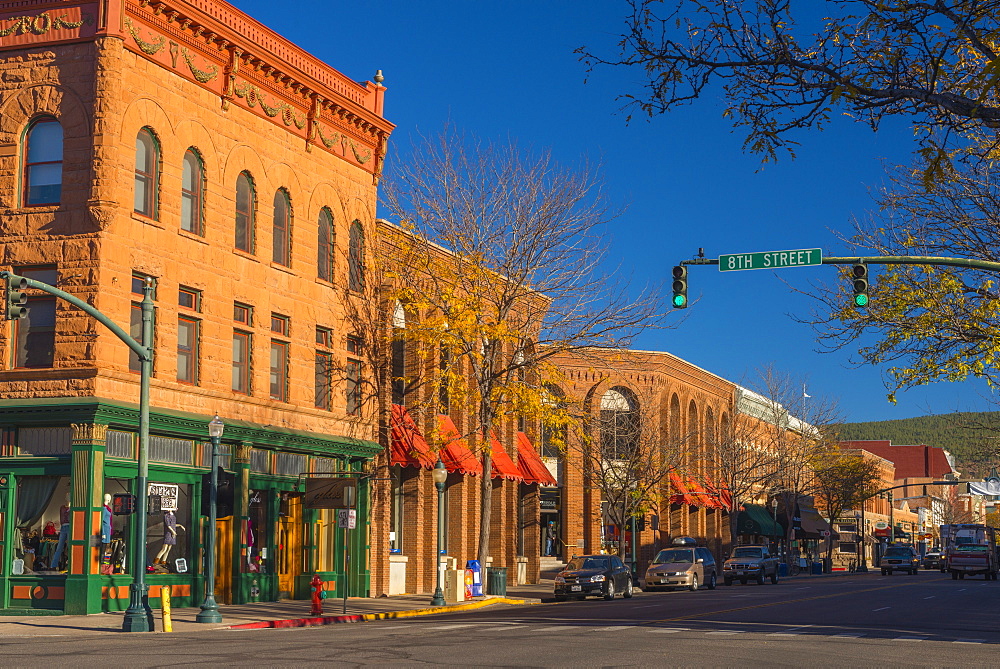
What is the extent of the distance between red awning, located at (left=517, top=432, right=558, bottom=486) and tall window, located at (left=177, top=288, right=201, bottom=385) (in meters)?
20.0

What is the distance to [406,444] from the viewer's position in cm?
3878

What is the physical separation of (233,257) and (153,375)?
4.54m

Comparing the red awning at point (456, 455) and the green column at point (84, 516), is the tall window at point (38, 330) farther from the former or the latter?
the red awning at point (456, 455)

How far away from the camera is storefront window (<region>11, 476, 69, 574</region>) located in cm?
2683

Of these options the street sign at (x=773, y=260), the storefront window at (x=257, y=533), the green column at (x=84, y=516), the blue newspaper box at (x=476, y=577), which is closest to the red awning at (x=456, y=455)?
the blue newspaper box at (x=476, y=577)

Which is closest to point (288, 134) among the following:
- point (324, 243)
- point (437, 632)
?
point (324, 243)

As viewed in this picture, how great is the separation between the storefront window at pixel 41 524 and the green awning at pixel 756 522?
52.6m

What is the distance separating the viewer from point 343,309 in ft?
120

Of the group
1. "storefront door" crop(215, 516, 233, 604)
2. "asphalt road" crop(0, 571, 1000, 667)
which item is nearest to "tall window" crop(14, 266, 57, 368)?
"storefront door" crop(215, 516, 233, 604)

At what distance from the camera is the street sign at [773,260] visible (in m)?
22.2

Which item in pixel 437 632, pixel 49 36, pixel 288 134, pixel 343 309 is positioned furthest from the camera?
pixel 343 309

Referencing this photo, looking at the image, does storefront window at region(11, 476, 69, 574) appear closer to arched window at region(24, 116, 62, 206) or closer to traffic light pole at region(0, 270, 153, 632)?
traffic light pole at region(0, 270, 153, 632)

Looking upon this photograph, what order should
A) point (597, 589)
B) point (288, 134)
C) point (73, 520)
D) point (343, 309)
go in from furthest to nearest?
point (597, 589), point (343, 309), point (288, 134), point (73, 520)

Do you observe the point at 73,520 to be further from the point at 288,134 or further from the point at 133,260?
the point at 288,134
